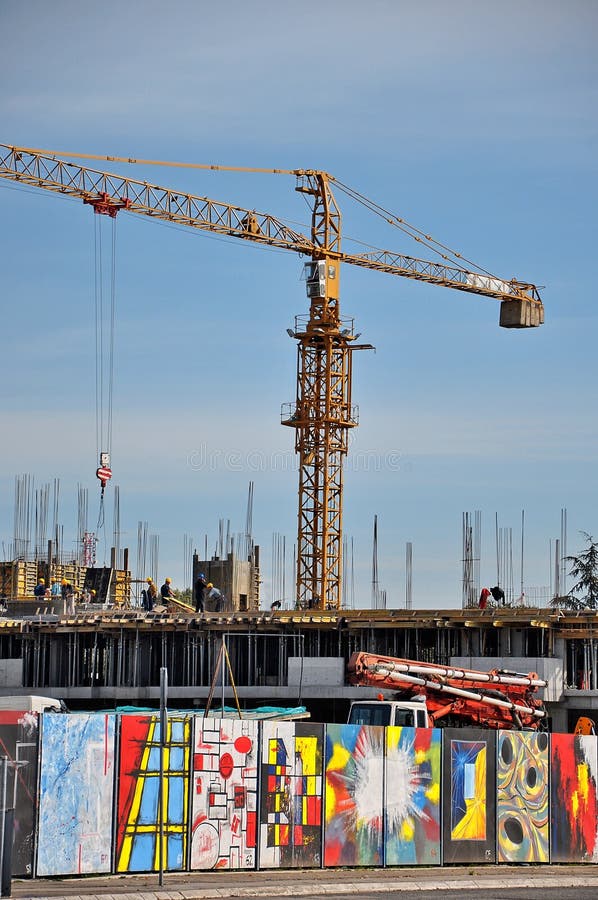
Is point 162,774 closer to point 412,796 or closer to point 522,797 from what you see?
point 412,796

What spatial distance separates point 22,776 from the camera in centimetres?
2000

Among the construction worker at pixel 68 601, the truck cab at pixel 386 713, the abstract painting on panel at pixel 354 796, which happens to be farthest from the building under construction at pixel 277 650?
the abstract painting on panel at pixel 354 796

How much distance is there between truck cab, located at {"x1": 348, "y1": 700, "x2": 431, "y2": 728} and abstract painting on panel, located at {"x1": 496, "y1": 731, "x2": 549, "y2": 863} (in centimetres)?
307

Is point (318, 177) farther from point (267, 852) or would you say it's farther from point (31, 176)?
point (267, 852)

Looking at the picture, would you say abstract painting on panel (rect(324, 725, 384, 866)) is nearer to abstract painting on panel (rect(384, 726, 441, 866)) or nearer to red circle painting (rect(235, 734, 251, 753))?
abstract painting on panel (rect(384, 726, 441, 866))

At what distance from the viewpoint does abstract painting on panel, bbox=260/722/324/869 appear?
2309 centimetres

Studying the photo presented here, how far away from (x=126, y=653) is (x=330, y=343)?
32.0m

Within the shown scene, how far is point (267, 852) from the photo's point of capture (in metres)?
23.1

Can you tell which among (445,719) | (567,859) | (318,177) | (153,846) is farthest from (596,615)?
(318,177)

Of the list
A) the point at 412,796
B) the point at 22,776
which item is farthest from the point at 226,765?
the point at 412,796

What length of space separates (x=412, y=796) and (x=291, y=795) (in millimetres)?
2692

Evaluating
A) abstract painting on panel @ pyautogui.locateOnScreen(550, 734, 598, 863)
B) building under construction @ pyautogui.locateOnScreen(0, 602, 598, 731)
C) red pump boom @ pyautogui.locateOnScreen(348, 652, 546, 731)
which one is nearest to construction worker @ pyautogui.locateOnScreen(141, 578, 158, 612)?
building under construction @ pyautogui.locateOnScreen(0, 602, 598, 731)

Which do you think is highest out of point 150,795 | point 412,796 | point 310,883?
point 150,795

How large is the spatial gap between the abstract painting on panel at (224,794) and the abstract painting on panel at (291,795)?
24 centimetres
